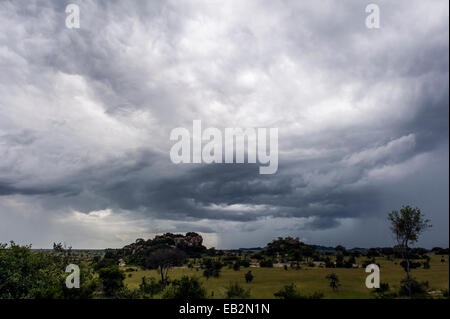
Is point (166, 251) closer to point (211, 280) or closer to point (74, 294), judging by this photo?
point (211, 280)

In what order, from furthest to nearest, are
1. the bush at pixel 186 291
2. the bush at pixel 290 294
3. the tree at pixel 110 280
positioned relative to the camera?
1. the tree at pixel 110 280
2. the bush at pixel 290 294
3. the bush at pixel 186 291

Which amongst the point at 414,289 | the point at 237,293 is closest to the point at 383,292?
the point at 414,289

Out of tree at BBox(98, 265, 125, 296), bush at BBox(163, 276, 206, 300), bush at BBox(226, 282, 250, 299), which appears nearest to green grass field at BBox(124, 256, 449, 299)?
bush at BBox(226, 282, 250, 299)

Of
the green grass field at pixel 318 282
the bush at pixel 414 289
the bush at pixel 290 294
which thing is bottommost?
the green grass field at pixel 318 282

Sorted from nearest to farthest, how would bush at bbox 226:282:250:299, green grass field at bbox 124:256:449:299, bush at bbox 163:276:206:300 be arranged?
1. bush at bbox 163:276:206:300
2. bush at bbox 226:282:250:299
3. green grass field at bbox 124:256:449:299

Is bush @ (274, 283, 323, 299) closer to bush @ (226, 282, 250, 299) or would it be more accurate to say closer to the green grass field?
the green grass field

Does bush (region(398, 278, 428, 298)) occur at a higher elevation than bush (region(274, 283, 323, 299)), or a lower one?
higher

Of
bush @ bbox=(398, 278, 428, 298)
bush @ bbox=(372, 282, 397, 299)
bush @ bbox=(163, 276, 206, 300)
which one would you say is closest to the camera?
bush @ bbox=(163, 276, 206, 300)

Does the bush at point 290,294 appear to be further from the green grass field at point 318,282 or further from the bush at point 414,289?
the bush at point 414,289

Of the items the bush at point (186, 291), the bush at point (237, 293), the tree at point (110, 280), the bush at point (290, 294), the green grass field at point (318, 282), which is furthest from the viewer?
the tree at point (110, 280)

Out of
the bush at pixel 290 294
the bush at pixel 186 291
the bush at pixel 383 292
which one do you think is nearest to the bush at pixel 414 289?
the bush at pixel 383 292

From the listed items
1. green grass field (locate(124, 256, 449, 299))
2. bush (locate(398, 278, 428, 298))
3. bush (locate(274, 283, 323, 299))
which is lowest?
green grass field (locate(124, 256, 449, 299))

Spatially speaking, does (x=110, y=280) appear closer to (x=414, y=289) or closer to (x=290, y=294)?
(x=290, y=294)
